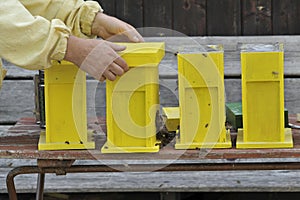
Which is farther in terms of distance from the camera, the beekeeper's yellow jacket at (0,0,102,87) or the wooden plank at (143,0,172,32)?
the wooden plank at (143,0,172,32)

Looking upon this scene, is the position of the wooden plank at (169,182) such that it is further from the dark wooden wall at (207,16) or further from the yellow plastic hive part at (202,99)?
the yellow plastic hive part at (202,99)

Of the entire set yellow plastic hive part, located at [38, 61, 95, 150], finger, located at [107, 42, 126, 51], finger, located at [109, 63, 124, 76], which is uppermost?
finger, located at [107, 42, 126, 51]

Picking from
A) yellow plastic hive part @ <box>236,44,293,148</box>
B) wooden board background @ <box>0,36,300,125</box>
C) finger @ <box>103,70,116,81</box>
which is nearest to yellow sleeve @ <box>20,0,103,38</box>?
finger @ <box>103,70,116,81</box>

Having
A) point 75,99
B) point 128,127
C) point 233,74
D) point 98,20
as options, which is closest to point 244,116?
point 128,127

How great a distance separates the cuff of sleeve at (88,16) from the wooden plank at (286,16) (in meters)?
1.72

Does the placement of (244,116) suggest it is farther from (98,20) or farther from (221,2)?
(221,2)

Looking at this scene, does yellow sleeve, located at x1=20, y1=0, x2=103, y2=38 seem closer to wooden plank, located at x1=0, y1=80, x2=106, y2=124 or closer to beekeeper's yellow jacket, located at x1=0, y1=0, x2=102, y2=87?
beekeeper's yellow jacket, located at x1=0, y1=0, x2=102, y2=87

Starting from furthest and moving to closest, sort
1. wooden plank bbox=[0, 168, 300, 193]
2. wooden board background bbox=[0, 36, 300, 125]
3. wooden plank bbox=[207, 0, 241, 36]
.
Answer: wooden plank bbox=[207, 0, 241, 36]
wooden board background bbox=[0, 36, 300, 125]
wooden plank bbox=[0, 168, 300, 193]

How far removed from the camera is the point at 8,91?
4.23 meters

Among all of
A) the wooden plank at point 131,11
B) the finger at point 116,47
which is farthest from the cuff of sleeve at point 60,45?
the wooden plank at point 131,11

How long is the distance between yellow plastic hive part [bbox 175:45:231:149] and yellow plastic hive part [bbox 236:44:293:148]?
76 mm

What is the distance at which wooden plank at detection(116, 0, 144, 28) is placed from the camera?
172 inches

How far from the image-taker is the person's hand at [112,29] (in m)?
2.84

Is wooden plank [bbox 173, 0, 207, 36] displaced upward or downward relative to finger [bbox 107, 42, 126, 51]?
upward
